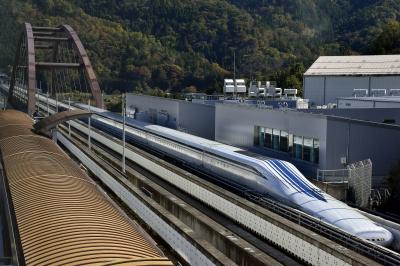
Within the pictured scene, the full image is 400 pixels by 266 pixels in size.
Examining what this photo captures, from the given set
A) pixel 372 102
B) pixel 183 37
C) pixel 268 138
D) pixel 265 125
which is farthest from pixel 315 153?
pixel 183 37

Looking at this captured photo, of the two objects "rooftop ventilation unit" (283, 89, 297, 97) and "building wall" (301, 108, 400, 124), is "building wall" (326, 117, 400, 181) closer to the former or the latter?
"building wall" (301, 108, 400, 124)

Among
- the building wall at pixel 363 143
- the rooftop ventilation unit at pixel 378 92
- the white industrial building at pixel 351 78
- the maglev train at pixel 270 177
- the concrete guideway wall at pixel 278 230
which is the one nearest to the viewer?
the concrete guideway wall at pixel 278 230

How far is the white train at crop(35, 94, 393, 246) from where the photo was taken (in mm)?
18558

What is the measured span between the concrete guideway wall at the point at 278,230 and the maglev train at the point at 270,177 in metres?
1.63

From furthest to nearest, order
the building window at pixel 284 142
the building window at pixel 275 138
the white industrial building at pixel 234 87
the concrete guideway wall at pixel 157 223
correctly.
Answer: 1. the white industrial building at pixel 234 87
2. the building window at pixel 275 138
3. the building window at pixel 284 142
4. the concrete guideway wall at pixel 157 223

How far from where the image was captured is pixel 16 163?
21.5 metres

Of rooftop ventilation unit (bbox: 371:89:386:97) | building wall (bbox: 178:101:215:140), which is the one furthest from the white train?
rooftop ventilation unit (bbox: 371:89:386:97)

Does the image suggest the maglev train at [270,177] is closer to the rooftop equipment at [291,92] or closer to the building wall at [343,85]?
the building wall at [343,85]

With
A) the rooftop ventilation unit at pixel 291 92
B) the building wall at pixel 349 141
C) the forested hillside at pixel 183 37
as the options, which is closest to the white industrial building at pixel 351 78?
the rooftop ventilation unit at pixel 291 92

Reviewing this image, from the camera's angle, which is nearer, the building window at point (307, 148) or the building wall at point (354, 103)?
the building window at point (307, 148)

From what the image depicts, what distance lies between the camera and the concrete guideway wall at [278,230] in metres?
15.5

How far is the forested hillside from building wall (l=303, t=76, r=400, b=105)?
58592 mm

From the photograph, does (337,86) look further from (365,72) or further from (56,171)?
(56,171)

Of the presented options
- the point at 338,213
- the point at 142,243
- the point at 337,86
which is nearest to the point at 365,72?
the point at 337,86
